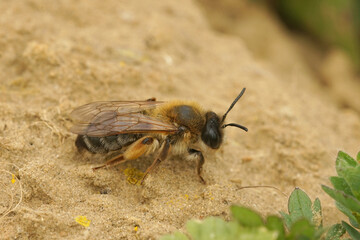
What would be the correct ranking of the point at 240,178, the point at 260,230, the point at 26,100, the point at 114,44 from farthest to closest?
the point at 114,44 < the point at 26,100 < the point at 240,178 < the point at 260,230

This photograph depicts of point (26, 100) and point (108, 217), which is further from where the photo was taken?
point (26, 100)

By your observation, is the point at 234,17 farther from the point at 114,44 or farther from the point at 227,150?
the point at 227,150

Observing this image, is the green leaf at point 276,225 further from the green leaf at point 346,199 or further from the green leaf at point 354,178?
the green leaf at point 354,178

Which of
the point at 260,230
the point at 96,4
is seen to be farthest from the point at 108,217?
the point at 96,4

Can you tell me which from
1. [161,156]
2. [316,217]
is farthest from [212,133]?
[316,217]

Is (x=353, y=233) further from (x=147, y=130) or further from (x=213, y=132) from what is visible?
(x=147, y=130)

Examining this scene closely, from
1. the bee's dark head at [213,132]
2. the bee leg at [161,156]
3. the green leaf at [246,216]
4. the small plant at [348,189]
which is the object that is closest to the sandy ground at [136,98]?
the bee leg at [161,156]

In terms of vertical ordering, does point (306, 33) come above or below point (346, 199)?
above
